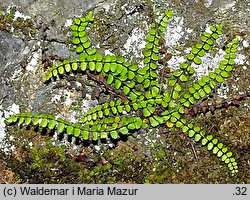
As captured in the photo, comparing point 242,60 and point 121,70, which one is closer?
point 121,70

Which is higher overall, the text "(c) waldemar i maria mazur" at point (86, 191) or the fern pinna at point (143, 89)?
the fern pinna at point (143, 89)

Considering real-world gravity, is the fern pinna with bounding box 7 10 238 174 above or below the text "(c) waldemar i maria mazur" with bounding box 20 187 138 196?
above

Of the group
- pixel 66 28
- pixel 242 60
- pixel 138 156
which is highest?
pixel 66 28

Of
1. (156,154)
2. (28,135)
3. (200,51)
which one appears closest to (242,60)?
(200,51)

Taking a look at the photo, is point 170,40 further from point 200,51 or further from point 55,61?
point 55,61

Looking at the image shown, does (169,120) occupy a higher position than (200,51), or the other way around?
(200,51)

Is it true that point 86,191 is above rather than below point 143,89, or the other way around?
below

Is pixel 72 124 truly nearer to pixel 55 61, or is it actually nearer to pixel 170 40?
pixel 55 61
